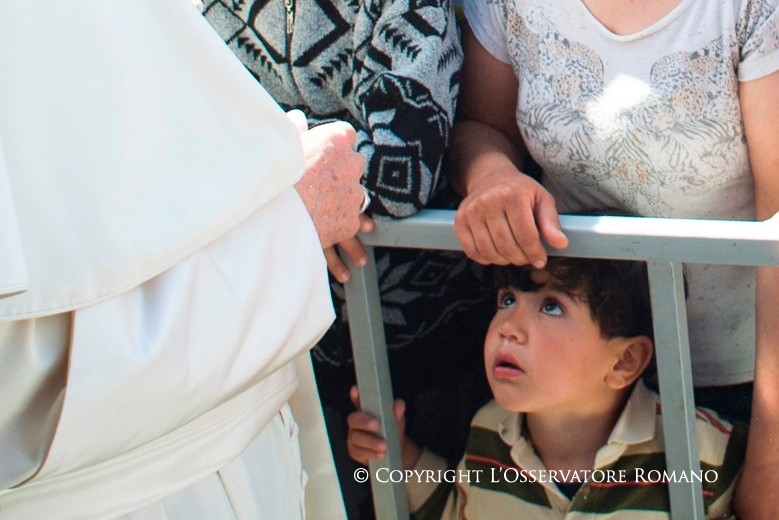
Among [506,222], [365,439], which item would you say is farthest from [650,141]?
[365,439]

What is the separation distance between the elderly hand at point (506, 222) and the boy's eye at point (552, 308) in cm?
31

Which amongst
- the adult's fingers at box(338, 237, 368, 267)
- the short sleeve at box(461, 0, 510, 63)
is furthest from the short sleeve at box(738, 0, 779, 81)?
the adult's fingers at box(338, 237, 368, 267)

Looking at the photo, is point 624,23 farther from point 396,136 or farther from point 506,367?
point 506,367

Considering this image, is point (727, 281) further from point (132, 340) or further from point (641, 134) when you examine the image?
point (132, 340)

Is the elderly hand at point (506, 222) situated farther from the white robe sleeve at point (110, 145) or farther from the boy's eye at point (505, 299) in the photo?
the white robe sleeve at point (110, 145)

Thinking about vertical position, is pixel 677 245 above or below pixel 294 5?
below

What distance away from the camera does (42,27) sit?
3.66 feet

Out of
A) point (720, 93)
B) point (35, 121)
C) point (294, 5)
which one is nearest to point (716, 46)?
point (720, 93)

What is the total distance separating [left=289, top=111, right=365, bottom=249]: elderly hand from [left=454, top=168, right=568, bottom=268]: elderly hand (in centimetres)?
19

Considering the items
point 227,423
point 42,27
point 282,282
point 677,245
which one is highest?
point 42,27

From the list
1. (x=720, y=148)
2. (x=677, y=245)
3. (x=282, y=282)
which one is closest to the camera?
(x=282, y=282)

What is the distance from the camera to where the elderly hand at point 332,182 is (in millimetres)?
1546

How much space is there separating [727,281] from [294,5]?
0.99m

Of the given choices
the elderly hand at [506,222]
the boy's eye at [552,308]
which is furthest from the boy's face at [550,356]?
the elderly hand at [506,222]
